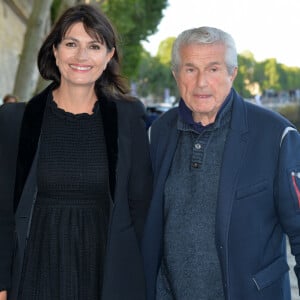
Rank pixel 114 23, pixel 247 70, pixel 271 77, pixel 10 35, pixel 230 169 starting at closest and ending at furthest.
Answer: pixel 230 169 < pixel 114 23 < pixel 10 35 < pixel 247 70 < pixel 271 77

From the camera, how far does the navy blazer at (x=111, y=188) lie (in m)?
2.36

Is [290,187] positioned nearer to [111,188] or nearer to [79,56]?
[111,188]

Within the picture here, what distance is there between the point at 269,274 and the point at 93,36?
1358mm

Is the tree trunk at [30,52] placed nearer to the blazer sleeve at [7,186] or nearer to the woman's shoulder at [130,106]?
the woman's shoulder at [130,106]

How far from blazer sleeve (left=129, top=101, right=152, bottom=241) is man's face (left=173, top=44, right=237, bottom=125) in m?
0.27

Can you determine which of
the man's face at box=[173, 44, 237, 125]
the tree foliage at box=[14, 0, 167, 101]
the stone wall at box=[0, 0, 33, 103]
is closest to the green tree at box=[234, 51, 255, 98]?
the tree foliage at box=[14, 0, 167, 101]

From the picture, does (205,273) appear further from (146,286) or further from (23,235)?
(23,235)

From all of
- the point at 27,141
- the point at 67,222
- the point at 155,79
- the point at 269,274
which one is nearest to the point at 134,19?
the point at 27,141

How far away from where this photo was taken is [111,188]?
242 cm

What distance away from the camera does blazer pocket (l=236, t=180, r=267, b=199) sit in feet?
7.56

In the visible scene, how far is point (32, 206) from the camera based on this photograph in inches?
93.3

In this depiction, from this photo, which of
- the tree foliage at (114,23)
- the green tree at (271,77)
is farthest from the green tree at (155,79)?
the tree foliage at (114,23)

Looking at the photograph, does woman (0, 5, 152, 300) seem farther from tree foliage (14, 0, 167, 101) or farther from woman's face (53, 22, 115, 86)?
tree foliage (14, 0, 167, 101)

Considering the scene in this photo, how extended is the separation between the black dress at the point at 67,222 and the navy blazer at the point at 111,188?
0.15ft
